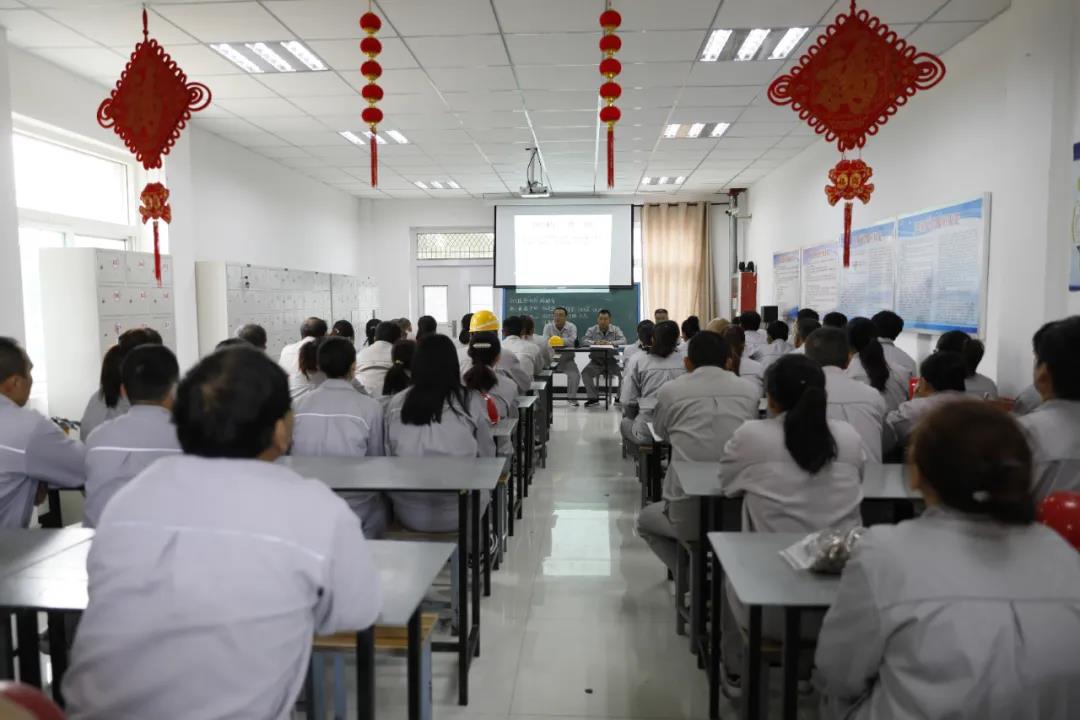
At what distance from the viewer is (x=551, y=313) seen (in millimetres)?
10430

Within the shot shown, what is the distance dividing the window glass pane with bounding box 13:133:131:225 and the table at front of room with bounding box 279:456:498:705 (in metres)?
3.65

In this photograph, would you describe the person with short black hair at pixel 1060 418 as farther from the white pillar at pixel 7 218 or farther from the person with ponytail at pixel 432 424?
the white pillar at pixel 7 218

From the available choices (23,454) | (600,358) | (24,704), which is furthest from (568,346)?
Result: (24,704)

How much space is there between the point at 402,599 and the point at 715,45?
444cm

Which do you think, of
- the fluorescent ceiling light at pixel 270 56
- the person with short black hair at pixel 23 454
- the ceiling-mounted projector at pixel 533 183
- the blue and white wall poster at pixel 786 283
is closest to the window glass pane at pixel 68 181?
the fluorescent ceiling light at pixel 270 56

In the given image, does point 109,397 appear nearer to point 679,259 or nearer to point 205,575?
point 205,575

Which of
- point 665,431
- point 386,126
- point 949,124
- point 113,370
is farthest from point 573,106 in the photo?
point 113,370

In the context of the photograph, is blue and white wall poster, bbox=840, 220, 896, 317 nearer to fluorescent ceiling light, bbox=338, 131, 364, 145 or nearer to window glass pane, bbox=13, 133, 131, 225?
fluorescent ceiling light, bbox=338, 131, 364, 145

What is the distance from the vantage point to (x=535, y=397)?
512 cm

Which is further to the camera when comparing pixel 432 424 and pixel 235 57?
pixel 235 57

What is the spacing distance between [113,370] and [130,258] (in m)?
2.92

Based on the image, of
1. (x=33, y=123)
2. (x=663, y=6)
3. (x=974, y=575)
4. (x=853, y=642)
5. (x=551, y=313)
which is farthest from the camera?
(x=551, y=313)

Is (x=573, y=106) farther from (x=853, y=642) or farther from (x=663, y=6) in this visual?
(x=853, y=642)

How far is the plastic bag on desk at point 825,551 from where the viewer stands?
1.65m
